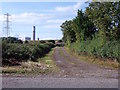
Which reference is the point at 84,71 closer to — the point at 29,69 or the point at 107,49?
the point at 29,69

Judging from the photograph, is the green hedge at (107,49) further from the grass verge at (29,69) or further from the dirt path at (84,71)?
the grass verge at (29,69)

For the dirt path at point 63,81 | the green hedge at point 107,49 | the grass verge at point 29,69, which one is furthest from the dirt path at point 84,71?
the green hedge at point 107,49

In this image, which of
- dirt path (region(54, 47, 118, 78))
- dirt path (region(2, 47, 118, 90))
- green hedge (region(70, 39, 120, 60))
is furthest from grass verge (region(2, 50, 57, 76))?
green hedge (region(70, 39, 120, 60))

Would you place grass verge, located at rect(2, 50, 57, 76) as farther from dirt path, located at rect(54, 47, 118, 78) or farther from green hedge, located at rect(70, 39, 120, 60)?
green hedge, located at rect(70, 39, 120, 60)

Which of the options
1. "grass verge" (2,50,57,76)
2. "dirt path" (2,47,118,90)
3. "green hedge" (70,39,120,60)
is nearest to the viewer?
"dirt path" (2,47,118,90)

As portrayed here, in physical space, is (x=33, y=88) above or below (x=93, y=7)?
below

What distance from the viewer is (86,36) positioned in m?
35.9

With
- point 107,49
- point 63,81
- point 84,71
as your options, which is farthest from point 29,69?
point 107,49

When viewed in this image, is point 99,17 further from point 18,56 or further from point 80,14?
point 80,14

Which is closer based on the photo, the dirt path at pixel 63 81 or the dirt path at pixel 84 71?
the dirt path at pixel 63 81

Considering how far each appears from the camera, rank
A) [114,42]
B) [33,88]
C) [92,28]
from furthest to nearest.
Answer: [92,28], [114,42], [33,88]

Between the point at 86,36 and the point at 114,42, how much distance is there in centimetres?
1475

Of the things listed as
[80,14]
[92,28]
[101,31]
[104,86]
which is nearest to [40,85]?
[104,86]

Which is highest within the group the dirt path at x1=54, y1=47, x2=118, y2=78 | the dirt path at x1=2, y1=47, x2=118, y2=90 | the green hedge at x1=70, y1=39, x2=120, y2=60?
the green hedge at x1=70, y1=39, x2=120, y2=60
